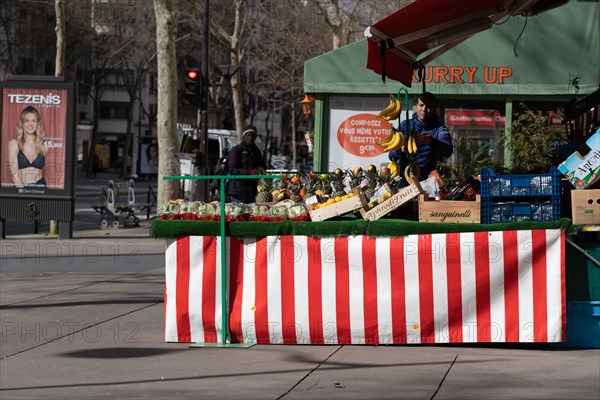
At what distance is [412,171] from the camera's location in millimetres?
10172

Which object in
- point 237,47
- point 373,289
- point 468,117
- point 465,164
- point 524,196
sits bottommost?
point 373,289

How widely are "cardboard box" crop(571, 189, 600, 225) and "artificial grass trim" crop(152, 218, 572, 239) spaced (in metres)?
0.11

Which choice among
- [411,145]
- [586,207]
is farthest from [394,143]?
[586,207]

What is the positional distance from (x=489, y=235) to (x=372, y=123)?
10.7 m

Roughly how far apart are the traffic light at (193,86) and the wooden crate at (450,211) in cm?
1503

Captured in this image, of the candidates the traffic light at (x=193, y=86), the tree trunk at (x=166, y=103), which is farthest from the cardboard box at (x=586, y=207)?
the tree trunk at (x=166, y=103)

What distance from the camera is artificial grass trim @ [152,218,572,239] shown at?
29.1 ft

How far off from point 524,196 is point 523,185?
0.09 metres

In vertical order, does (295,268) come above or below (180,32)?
below

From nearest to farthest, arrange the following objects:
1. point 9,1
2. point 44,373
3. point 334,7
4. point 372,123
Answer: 1. point 44,373
2. point 372,123
3. point 334,7
4. point 9,1

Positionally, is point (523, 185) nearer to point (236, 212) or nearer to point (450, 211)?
point (450, 211)

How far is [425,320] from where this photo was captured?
902cm

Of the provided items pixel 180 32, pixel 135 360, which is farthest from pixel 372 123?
pixel 180 32

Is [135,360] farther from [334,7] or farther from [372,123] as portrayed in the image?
[334,7]
